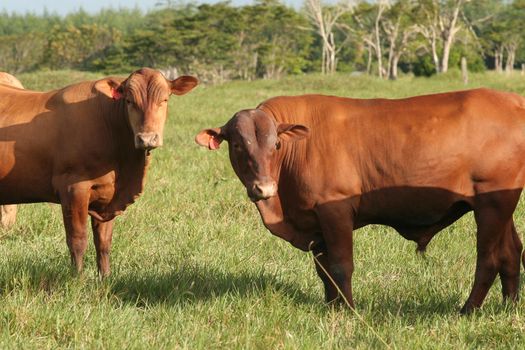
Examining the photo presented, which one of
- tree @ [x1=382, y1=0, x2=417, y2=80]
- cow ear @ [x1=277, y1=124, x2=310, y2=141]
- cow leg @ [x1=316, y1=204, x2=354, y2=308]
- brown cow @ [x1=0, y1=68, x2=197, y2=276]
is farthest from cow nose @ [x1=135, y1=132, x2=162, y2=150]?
tree @ [x1=382, y1=0, x2=417, y2=80]

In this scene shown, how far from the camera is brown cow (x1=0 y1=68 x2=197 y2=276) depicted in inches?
215

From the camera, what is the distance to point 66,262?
235 inches

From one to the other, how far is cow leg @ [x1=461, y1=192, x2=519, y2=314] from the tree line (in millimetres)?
61002

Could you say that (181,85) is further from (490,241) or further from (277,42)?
(277,42)

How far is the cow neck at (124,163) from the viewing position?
5.61 m

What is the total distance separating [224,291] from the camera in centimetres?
516

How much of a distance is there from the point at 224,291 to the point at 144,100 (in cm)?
142

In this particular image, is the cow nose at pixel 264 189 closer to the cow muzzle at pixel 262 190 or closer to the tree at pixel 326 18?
the cow muzzle at pixel 262 190

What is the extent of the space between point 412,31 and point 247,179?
69.4 metres

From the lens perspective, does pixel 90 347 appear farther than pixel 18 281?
No

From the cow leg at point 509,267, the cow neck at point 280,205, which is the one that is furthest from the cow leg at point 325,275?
the cow leg at point 509,267

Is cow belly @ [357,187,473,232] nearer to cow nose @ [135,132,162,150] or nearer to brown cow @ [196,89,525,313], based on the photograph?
brown cow @ [196,89,525,313]

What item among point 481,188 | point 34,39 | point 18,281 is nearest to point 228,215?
point 18,281

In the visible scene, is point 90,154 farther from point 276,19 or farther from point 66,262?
point 276,19
